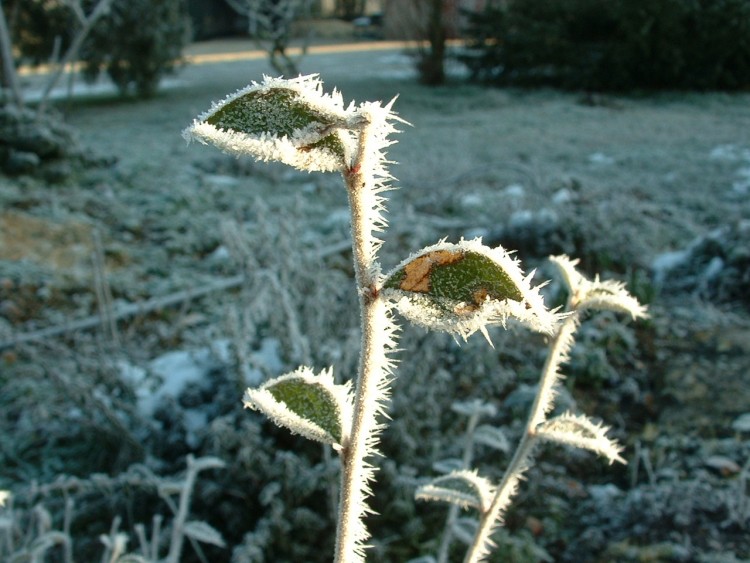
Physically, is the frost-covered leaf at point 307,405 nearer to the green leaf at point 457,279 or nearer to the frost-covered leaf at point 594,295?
the green leaf at point 457,279

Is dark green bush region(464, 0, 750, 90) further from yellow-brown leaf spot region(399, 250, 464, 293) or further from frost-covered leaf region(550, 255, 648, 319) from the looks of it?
yellow-brown leaf spot region(399, 250, 464, 293)

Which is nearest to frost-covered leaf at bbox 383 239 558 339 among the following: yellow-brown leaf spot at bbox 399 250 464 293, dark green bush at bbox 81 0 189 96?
yellow-brown leaf spot at bbox 399 250 464 293

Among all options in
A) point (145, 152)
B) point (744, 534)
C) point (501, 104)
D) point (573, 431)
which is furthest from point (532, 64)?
point (573, 431)

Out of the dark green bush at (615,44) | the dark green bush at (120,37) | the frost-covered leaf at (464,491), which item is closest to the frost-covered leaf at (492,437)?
the frost-covered leaf at (464,491)

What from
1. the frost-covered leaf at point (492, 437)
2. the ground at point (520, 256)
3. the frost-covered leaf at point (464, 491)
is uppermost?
the frost-covered leaf at point (464, 491)

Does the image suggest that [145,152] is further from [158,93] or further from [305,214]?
[158,93]
